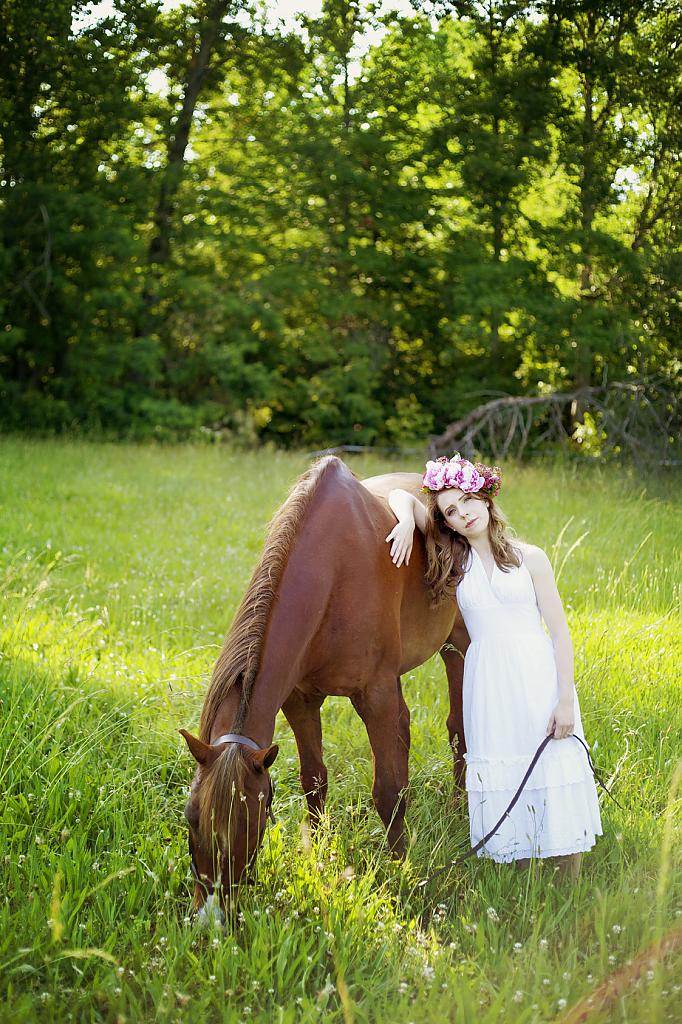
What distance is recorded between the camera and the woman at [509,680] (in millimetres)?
3008

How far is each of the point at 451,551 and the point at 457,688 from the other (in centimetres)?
87

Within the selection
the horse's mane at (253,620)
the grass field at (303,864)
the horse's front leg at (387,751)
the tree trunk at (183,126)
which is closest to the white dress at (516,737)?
the grass field at (303,864)

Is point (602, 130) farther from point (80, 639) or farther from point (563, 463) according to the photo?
point (80, 639)

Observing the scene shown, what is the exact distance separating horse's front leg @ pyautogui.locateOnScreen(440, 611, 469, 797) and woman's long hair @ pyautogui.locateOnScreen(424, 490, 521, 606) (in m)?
0.54

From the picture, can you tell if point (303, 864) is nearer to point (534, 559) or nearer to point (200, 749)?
point (200, 749)

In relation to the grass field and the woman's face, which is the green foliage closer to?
the grass field

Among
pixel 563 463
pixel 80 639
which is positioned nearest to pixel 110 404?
pixel 563 463

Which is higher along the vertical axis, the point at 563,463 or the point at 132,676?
the point at 563,463

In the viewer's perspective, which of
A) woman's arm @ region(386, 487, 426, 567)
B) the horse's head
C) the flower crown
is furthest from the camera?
the flower crown

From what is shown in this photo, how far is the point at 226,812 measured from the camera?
85.5 inches

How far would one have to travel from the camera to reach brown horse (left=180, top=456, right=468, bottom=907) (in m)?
2.22

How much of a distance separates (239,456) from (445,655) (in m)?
10.6

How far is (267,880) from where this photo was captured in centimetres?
269

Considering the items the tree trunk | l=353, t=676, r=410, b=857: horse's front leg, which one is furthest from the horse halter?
the tree trunk
